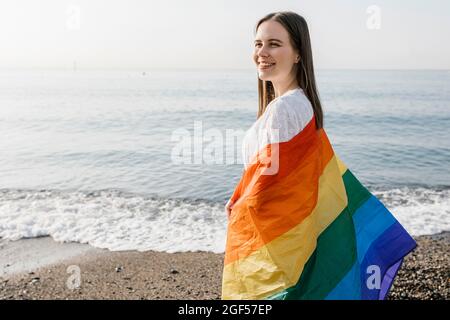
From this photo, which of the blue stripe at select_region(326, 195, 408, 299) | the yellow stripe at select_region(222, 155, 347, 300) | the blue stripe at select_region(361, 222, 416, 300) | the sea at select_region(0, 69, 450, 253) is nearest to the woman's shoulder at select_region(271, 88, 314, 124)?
the yellow stripe at select_region(222, 155, 347, 300)

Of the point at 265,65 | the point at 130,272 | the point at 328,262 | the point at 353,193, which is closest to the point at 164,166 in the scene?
the point at 130,272

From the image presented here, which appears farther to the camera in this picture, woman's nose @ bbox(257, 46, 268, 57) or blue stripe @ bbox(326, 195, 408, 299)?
blue stripe @ bbox(326, 195, 408, 299)

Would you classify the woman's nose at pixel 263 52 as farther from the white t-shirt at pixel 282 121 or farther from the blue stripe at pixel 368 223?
the blue stripe at pixel 368 223

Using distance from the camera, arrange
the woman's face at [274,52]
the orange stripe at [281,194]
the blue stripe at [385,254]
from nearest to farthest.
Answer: the orange stripe at [281,194] < the woman's face at [274,52] < the blue stripe at [385,254]

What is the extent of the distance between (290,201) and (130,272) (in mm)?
4377

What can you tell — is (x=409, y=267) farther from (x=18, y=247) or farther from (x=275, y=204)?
(x=18, y=247)

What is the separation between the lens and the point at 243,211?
234cm

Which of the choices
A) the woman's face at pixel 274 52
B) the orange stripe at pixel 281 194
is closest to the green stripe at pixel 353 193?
the orange stripe at pixel 281 194

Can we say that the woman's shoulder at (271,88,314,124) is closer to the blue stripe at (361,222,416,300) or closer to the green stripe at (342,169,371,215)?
the green stripe at (342,169,371,215)

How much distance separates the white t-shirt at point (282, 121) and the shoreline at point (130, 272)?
3.27 meters

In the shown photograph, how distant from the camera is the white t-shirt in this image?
2.26 m

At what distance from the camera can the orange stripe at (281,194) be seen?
88.5 inches

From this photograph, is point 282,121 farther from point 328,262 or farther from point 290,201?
point 328,262
